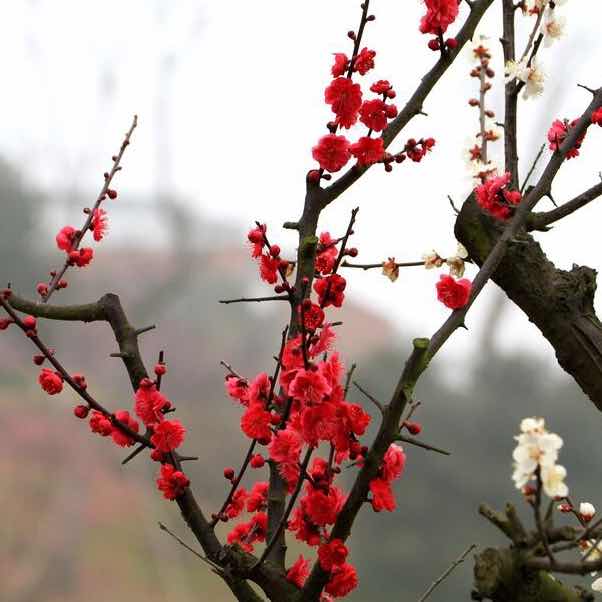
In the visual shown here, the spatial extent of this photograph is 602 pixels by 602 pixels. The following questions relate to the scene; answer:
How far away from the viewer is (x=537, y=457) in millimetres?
708

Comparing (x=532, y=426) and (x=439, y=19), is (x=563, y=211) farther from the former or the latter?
(x=532, y=426)

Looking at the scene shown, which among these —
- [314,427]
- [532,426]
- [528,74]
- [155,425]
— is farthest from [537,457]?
[528,74]

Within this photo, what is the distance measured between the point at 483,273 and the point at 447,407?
420cm

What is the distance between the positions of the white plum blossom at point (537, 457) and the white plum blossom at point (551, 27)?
83 cm

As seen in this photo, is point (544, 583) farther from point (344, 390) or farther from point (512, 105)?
point (512, 105)

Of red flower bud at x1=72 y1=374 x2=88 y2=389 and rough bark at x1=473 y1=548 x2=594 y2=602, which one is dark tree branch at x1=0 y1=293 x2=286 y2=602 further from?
rough bark at x1=473 y1=548 x2=594 y2=602

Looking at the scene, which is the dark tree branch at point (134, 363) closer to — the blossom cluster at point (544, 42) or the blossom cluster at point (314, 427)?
the blossom cluster at point (314, 427)

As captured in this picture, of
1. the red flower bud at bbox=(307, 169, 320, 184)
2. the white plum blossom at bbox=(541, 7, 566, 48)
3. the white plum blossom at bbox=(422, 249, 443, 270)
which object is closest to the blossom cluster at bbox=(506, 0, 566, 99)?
the white plum blossom at bbox=(541, 7, 566, 48)

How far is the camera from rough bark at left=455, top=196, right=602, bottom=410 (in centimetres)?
114

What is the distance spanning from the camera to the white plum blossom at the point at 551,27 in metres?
1.36

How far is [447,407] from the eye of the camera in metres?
5.11

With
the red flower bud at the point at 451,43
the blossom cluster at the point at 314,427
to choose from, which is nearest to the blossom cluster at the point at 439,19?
the red flower bud at the point at 451,43

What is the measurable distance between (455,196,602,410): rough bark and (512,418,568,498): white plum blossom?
0.45 metres

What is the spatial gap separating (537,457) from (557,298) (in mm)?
490
